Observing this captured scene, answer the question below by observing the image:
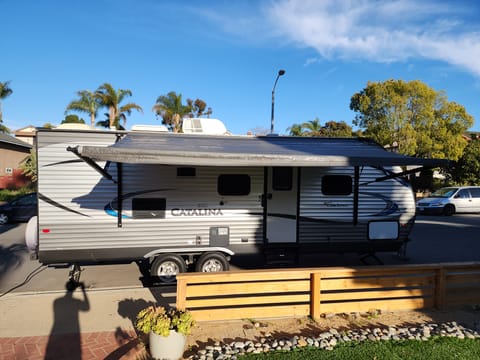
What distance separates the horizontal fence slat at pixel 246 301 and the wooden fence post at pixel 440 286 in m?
2.06

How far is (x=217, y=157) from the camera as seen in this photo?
15.0 feet

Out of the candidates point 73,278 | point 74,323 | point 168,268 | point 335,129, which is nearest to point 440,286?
point 168,268

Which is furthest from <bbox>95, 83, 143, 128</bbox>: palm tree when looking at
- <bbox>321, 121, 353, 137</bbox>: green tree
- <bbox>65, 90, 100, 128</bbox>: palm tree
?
<bbox>321, 121, 353, 137</bbox>: green tree

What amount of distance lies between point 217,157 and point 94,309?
3035 mm

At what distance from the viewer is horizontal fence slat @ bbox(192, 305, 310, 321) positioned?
434cm

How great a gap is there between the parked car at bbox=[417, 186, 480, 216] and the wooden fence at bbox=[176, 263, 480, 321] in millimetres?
13215

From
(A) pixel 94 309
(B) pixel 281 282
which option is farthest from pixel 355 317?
(A) pixel 94 309

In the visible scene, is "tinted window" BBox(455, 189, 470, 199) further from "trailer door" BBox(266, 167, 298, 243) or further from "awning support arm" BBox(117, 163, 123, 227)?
"awning support arm" BBox(117, 163, 123, 227)

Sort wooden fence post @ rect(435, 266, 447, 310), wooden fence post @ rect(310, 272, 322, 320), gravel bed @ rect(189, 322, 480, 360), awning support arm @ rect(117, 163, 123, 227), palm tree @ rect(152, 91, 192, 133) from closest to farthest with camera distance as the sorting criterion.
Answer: gravel bed @ rect(189, 322, 480, 360) → wooden fence post @ rect(310, 272, 322, 320) → wooden fence post @ rect(435, 266, 447, 310) → awning support arm @ rect(117, 163, 123, 227) → palm tree @ rect(152, 91, 192, 133)

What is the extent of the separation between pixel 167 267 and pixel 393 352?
13.0ft

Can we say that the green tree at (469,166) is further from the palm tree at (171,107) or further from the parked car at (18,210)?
the parked car at (18,210)

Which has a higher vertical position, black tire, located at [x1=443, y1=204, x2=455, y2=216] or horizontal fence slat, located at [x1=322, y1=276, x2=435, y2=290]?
horizontal fence slat, located at [x1=322, y1=276, x2=435, y2=290]

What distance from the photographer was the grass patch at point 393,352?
3.49 meters

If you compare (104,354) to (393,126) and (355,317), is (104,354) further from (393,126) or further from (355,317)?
(393,126)
